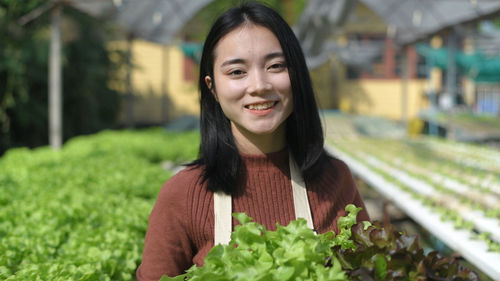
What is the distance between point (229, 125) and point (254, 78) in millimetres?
353

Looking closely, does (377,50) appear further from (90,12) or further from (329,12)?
(90,12)

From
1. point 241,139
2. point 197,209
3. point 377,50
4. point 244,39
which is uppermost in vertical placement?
point 377,50

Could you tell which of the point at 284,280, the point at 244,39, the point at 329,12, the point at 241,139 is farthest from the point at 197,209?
the point at 329,12

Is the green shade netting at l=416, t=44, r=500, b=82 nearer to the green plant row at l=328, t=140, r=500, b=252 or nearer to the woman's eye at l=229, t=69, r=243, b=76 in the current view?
the green plant row at l=328, t=140, r=500, b=252

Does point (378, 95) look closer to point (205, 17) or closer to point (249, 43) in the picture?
point (205, 17)

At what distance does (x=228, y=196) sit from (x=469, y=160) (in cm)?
498

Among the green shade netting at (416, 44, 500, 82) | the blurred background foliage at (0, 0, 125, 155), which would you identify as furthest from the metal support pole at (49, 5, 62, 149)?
the green shade netting at (416, 44, 500, 82)

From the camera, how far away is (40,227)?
7.74ft

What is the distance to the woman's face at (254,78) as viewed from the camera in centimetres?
163

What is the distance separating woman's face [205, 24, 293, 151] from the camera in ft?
5.35

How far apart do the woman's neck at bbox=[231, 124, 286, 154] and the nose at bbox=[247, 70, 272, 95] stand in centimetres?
27

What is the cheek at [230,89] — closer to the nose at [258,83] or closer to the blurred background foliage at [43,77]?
the nose at [258,83]

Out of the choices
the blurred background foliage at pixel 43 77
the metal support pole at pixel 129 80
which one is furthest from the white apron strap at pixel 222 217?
the metal support pole at pixel 129 80

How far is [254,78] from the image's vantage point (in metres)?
1.62
